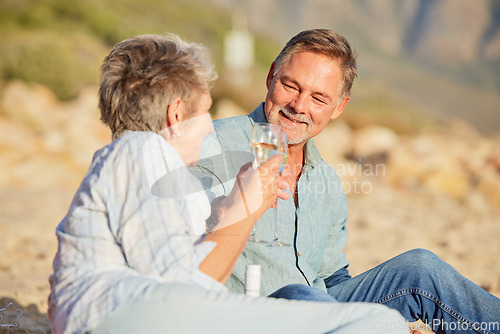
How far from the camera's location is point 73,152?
10789 millimetres

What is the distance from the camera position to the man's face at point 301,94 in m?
3.02

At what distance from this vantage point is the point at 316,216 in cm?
293

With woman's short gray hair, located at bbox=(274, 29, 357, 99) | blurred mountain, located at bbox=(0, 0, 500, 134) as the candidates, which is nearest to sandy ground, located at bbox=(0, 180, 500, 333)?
woman's short gray hair, located at bbox=(274, 29, 357, 99)

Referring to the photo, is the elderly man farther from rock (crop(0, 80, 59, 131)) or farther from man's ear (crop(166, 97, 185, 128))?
rock (crop(0, 80, 59, 131))

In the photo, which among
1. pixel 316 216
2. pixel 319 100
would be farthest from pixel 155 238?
pixel 319 100

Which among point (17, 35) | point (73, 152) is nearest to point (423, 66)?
point (17, 35)

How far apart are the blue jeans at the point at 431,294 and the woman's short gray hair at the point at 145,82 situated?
1329 millimetres

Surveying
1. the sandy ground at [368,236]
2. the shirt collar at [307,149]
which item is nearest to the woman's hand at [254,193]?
the shirt collar at [307,149]

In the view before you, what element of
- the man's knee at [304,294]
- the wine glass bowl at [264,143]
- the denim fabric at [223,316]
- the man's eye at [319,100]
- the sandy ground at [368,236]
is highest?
the man's eye at [319,100]

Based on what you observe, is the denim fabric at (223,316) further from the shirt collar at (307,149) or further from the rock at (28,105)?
the rock at (28,105)

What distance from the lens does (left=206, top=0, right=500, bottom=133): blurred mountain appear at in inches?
1563

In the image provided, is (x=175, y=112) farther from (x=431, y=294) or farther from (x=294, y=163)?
(x=431, y=294)

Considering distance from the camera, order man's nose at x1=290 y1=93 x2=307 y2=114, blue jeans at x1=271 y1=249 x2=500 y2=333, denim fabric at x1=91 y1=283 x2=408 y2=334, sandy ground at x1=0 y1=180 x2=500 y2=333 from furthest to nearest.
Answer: sandy ground at x1=0 y1=180 x2=500 y2=333 → man's nose at x1=290 y1=93 x2=307 y2=114 → blue jeans at x1=271 y1=249 x2=500 y2=333 → denim fabric at x1=91 y1=283 x2=408 y2=334

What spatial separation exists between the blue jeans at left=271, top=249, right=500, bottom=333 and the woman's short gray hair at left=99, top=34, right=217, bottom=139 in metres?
1.33
